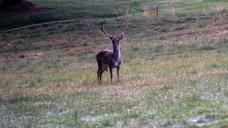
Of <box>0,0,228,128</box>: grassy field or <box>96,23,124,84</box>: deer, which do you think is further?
<box>96,23,124,84</box>: deer

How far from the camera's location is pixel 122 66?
1136 inches

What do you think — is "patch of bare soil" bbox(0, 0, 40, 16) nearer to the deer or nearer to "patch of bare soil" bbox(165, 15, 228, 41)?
"patch of bare soil" bbox(165, 15, 228, 41)

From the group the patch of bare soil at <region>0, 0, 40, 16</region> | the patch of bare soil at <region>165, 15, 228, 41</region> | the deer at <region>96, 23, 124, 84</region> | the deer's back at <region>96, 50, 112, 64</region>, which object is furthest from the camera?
the patch of bare soil at <region>0, 0, 40, 16</region>

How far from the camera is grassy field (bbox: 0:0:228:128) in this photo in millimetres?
14469

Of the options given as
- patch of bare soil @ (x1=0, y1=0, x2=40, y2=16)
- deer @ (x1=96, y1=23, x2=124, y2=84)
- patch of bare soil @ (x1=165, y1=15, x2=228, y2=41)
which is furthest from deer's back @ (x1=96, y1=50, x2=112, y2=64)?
patch of bare soil @ (x1=0, y1=0, x2=40, y2=16)

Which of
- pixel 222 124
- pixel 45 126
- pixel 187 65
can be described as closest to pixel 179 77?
pixel 187 65

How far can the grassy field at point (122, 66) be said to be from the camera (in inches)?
570

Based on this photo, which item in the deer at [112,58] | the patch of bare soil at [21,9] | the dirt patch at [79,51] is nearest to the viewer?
the deer at [112,58]

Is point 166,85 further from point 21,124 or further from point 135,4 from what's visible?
point 135,4

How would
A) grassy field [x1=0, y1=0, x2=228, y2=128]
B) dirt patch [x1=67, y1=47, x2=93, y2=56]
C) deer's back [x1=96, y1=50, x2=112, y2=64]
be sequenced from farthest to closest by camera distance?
dirt patch [x1=67, y1=47, x2=93, y2=56] < deer's back [x1=96, y1=50, x2=112, y2=64] < grassy field [x1=0, y1=0, x2=228, y2=128]

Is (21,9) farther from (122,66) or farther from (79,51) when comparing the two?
(122,66)

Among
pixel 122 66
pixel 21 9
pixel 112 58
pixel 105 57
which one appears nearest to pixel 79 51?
pixel 122 66

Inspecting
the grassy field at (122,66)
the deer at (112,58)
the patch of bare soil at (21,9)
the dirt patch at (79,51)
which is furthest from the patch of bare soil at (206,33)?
the patch of bare soil at (21,9)

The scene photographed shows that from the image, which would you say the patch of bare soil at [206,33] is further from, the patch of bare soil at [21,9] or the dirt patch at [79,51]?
the patch of bare soil at [21,9]
